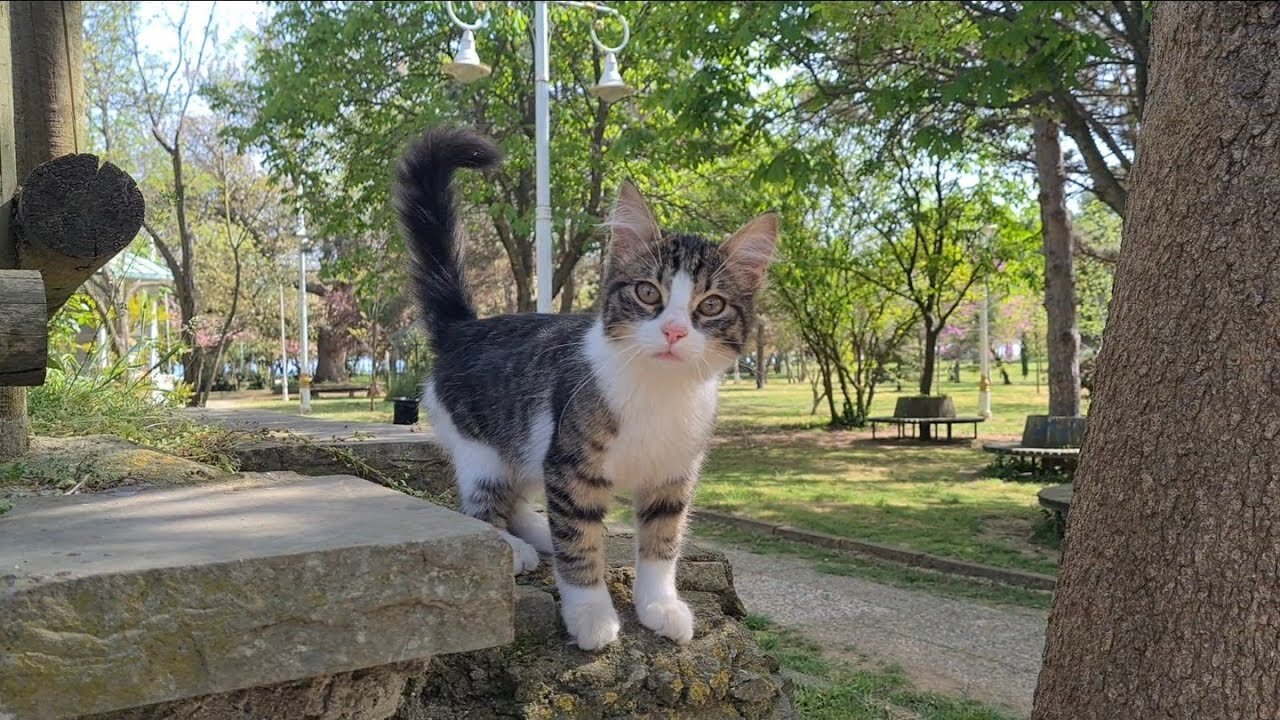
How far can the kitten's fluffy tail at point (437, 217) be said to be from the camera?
300 cm

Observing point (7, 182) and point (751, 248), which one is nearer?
point (751, 248)

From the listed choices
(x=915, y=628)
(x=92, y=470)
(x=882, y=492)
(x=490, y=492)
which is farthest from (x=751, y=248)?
(x=882, y=492)

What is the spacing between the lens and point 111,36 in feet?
46.5

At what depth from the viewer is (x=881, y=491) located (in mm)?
10938

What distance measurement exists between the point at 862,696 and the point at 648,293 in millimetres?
2793

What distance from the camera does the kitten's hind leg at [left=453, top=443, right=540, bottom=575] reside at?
270 cm

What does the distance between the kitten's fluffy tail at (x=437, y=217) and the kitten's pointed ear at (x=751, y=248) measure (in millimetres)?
1029

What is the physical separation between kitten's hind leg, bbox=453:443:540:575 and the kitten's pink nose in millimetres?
803

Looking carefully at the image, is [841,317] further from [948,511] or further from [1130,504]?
[1130,504]

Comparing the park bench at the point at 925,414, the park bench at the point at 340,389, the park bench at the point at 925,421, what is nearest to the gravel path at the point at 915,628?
the park bench at the point at 925,421

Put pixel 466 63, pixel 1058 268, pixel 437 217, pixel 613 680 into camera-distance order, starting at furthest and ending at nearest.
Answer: pixel 1058 268
pixel 466 63
pixel 437 217
pixel 613 680

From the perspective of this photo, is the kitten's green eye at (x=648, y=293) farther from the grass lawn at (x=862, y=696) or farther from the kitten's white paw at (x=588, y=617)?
the grass lawn at (x=862, y=696)

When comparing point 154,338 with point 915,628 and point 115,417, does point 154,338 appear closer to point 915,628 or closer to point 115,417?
point 115,417

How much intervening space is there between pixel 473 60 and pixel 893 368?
17855 mm
